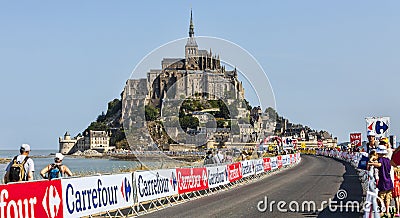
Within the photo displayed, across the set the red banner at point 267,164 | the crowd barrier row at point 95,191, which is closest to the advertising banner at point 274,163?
the red banner at point 267,164

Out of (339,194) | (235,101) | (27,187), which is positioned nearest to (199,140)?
(235,101)

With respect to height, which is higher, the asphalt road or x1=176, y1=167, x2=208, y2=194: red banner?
x1=176, y1=167, x2=208, y2=194: red banner

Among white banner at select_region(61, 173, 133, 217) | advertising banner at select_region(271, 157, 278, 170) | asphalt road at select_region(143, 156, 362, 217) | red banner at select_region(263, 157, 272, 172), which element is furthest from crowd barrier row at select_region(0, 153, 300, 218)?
advertising banner at select_region(271, 157, 278, 170)

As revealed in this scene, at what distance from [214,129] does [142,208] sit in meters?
142

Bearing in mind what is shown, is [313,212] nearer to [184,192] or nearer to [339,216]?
[339,216]

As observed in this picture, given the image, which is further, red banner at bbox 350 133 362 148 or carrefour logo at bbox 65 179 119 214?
red banner at bbox 350 133 362 148

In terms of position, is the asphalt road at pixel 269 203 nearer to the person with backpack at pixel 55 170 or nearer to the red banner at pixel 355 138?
the person with backpack at pixel 55 170

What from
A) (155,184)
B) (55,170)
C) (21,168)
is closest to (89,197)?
(55,170)

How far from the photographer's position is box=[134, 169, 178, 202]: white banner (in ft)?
58.4

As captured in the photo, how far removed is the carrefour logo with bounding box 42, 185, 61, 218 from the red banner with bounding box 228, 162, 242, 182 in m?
15.7

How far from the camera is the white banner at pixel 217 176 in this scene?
25.2 meters

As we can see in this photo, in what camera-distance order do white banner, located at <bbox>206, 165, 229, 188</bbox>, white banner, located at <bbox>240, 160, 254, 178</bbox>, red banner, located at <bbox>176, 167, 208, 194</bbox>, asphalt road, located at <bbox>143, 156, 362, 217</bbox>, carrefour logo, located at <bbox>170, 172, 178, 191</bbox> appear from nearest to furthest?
1. asphalt road, located at <bbox>143, 156, 362, 217</bbox>
2. carrefour logo, located at <bbox>170, 172, 178, 191</bbox>
3. red banner, located at <bbox>176, 167, 208, 194</bbox>
4. white banner, located at <bbox>206, 165, 229, 188</bbox>
5. white banner, located at <bbox>240, 160, 254, 178</bbox>

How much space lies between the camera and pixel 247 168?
1298 inches

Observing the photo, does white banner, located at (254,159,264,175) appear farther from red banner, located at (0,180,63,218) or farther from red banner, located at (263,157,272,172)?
red banner, located at (0,180,63,218)
